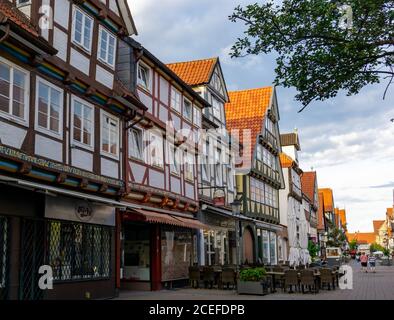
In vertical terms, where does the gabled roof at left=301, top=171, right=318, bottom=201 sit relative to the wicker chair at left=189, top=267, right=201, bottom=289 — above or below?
above

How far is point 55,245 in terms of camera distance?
15016 mm

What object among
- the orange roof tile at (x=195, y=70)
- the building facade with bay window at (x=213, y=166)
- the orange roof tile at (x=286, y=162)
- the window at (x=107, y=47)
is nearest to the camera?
the window at (x=107, y=47)

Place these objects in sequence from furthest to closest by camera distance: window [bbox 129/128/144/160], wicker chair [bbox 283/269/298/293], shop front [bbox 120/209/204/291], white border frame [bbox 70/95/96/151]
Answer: shop front [bbox 120/209/204/291] → wicker chair [bbox 283/269/298/293] → window [bbox 129/128/144/160] → white border frame [bbox 70/95/96/151]

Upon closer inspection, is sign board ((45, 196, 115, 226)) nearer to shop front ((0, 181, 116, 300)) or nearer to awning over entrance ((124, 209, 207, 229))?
shop front ((0, 181, 116, 300))

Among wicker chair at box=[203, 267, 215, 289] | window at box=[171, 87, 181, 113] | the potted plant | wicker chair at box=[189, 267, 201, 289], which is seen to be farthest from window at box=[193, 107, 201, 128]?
the potted plant

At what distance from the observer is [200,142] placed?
2700 cm

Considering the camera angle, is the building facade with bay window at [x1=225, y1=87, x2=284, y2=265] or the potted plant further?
the building facade with bay window at [x1=225, y1=87, x2=284, y2=265]

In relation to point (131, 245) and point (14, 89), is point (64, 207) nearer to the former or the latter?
point (14, 89)

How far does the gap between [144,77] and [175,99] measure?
295 cm

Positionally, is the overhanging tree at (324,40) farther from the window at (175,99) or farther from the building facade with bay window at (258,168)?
the building facade with bay window at (258,168)

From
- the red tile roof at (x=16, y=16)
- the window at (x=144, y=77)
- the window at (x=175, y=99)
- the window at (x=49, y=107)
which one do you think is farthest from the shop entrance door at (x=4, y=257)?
the window at (x=175, y=99)

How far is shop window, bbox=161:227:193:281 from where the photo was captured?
883 inches

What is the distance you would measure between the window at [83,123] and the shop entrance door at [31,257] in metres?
2.91

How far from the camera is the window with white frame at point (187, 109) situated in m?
25.4
